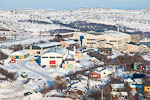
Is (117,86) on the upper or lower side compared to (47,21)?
lower

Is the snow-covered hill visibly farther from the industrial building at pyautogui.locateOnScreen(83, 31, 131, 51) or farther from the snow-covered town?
the snow-covered town

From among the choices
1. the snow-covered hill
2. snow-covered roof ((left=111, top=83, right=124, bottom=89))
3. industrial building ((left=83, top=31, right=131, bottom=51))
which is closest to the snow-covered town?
snow-covered roof ((left=111, top=83, right=124, bottom=89))

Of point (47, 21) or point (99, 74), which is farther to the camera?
point (47, 21)

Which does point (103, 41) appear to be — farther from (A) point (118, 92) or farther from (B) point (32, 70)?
(A) point (118, 92)

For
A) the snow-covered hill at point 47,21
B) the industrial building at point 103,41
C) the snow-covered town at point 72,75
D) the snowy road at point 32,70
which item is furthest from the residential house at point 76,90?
the snow-covered hill at point 47,21

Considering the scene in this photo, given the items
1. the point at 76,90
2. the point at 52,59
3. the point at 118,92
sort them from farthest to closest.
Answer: the point at 52,59 < the point at 76,90 < the point at 118,92

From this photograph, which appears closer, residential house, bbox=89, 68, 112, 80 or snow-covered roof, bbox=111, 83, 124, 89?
snow-covered roof, bbox=111, 83, 124, 89

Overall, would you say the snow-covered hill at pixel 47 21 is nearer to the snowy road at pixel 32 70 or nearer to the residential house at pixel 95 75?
the snowy road at pixel 32 70

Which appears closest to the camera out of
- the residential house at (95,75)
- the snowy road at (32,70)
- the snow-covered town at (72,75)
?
the snow-covered town at (72,75)

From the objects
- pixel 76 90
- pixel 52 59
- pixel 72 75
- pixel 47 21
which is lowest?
pixel 72 75

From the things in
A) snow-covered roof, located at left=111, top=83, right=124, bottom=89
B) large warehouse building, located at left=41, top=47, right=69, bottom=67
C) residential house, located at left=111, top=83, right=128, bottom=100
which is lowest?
residential house, located at left=111, top=83, right=128, bottom=100

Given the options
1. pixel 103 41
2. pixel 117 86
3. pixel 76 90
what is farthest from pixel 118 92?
pixel 103 41
